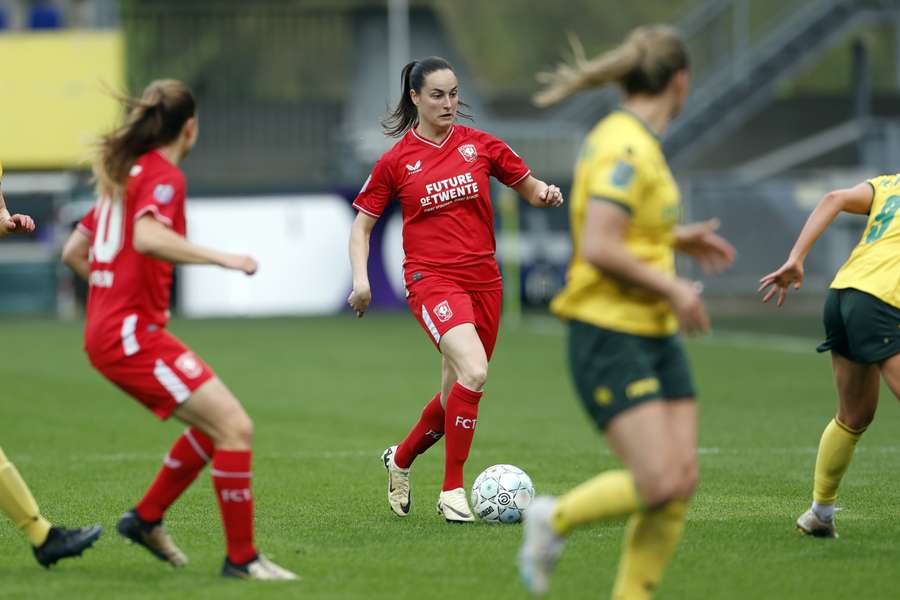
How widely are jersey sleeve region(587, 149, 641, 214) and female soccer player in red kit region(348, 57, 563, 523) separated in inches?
106

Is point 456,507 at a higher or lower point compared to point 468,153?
lower

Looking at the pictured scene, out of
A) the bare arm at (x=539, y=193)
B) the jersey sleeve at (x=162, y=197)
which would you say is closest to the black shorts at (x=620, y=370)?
the jersey sleeve at (x=162, y=197)

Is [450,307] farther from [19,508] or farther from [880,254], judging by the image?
[19,508]

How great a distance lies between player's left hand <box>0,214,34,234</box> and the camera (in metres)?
7.15

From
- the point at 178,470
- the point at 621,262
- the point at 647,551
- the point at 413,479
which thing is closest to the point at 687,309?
the point at 621,262

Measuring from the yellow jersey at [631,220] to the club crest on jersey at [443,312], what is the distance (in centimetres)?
245

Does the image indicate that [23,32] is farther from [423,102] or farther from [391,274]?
[423,102]

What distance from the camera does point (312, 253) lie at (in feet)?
89.2

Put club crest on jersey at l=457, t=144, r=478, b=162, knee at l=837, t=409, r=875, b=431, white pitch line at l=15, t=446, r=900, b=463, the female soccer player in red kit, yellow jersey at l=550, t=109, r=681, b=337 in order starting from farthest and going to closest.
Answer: white pitch line at l=15, t=446, r=900, b=463
club crest on jersey at l=457, t=144, r=478, b=162
the female soccer player in red kit
knee at l=837, t=409, r=875, b=431
yellow jersey at l=550, t=109, r=681, b=337

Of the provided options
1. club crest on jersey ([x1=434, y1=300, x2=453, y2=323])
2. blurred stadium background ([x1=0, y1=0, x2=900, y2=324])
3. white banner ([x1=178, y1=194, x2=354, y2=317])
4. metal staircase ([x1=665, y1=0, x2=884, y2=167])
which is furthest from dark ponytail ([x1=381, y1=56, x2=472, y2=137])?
metal staircase ([x1=665, y1=0, x2=884, y2=167])

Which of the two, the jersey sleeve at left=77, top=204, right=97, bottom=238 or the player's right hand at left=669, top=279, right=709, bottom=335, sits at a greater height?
the jersey sleeve at left=77, top=204, right=97, bottom=238

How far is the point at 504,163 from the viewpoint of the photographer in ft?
26.7

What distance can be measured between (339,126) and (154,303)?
28.6 meters

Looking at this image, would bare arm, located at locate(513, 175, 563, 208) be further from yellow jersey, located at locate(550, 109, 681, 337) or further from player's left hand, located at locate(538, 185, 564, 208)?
yellow jersey, located at locate(550, 109, 681, 337)
